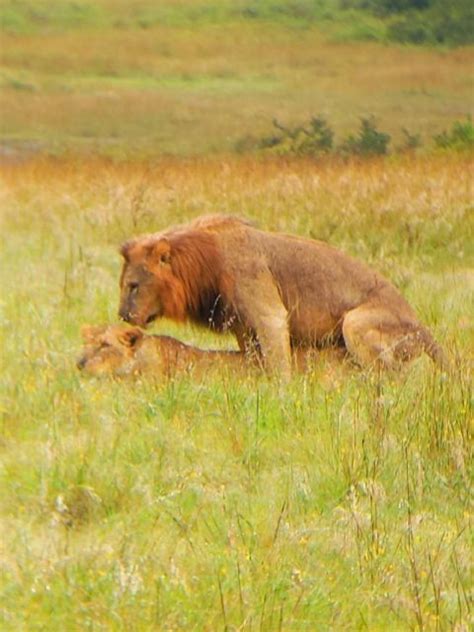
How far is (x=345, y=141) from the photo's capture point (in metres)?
16.9

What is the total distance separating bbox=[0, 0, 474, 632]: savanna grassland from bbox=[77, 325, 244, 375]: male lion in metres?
0.15

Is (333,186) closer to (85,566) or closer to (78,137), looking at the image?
(78,137)

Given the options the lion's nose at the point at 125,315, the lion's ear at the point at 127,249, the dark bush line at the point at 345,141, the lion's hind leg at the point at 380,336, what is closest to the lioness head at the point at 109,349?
the lion's nose at the point at 125,315

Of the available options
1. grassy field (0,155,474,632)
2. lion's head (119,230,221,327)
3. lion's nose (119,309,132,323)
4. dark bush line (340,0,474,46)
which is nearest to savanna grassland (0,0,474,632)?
grassy field (0,155,474,632)

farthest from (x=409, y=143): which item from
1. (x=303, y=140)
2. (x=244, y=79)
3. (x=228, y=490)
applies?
(x=228, y=490)

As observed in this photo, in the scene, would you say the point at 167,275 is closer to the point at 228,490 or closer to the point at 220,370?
the point at 220,370

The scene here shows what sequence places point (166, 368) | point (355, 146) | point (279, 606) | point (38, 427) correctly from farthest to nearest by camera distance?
point (355, 146)
point (166, 368)
point (38, 427)
point (279, 606)

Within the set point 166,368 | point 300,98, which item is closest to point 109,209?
point 300,98

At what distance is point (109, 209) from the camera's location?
593 inches

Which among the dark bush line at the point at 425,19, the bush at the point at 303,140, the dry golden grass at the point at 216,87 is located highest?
the dark bush line at the point at 425,19

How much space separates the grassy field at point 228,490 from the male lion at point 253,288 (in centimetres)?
43

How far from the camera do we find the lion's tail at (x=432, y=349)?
8867mm

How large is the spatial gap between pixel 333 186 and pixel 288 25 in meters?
2.34

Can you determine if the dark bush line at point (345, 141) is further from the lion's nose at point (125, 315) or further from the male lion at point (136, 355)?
the male lion at point (136, 355)
